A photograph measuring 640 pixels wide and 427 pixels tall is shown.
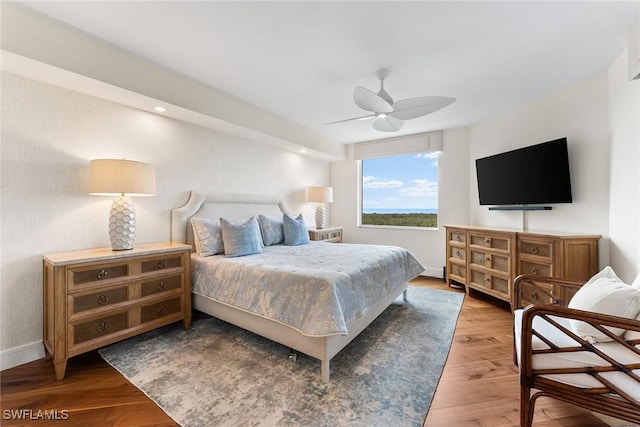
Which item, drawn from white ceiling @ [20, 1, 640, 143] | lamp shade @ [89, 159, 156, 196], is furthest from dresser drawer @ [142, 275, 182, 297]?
white ceiling @ [20, 1, 640, 143]

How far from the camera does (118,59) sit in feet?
7.30

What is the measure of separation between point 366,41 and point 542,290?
2.32 meters

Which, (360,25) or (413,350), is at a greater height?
(360,25)

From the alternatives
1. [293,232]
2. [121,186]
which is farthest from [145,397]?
[293,232]

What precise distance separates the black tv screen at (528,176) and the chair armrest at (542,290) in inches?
39.3

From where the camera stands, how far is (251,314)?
2270mm

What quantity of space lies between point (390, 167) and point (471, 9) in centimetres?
370

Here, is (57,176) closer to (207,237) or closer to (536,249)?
(207,237)

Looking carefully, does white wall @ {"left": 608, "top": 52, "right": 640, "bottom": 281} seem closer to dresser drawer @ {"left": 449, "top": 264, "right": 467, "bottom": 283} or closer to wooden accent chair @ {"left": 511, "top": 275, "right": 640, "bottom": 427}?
wooden accent chair @ {"left": 511, "top": 275, "right": 640, "bottom": 427}

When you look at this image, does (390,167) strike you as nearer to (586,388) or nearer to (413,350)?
(413,350)

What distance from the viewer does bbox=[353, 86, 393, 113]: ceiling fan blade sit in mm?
2180

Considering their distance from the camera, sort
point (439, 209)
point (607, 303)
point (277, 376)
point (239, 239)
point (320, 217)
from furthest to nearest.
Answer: point (320, 217) → point (439, 209) → point (239, 239) → point (277, 376) → point (607, 303)

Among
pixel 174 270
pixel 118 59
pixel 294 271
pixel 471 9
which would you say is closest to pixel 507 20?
pixel 471 9

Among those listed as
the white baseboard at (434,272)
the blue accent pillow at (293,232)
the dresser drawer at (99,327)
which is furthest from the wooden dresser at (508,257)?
the dresser drawer at (99,327)
